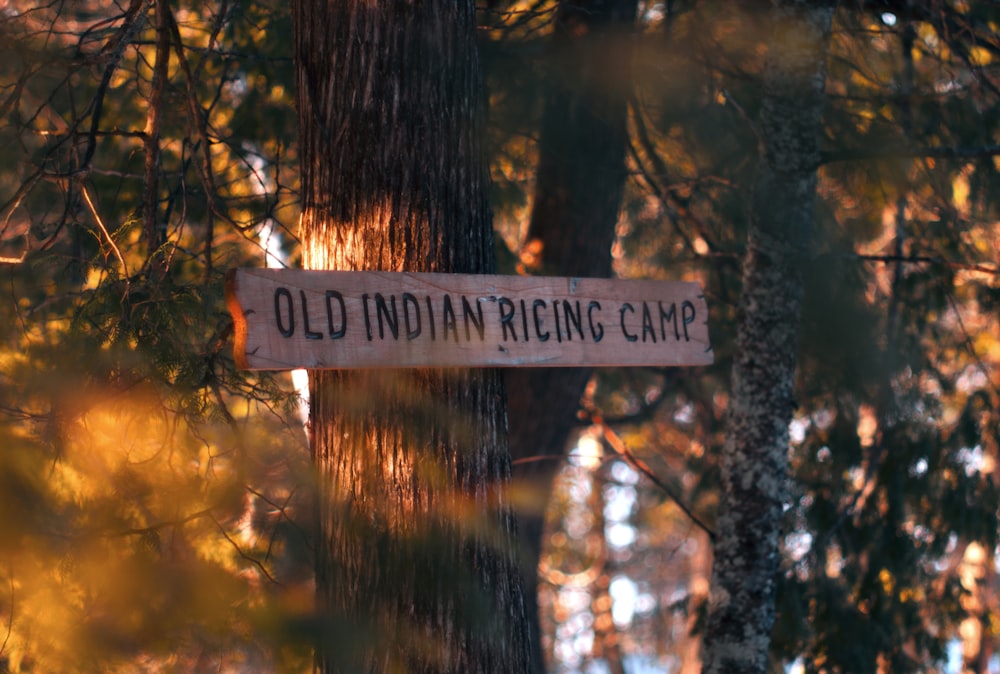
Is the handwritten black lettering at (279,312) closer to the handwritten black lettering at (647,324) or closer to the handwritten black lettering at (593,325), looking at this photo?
the handwritten black lettering at (593,325)

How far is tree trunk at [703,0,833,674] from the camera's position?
375 centimetres

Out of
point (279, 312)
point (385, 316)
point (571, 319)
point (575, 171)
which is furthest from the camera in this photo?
point (575, 171)

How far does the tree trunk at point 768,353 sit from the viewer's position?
3.75 metres

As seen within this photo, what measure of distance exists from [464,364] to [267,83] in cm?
310

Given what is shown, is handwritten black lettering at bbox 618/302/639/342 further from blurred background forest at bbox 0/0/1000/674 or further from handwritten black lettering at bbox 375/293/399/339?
blurred background forest at bbox 0/0/1000/674

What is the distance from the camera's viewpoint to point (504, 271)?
5.55 metres

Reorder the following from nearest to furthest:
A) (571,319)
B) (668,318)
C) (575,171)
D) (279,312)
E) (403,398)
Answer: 1. (279,312)
2. (403,398)
3. (571,319)
4. (668,318)
5. (575,171)

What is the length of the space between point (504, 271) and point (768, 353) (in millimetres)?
2088

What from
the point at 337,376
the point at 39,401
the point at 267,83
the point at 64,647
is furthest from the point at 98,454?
the point at 267,83

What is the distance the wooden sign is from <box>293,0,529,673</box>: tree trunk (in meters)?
0.17

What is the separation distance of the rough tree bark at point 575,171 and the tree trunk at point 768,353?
139 centimetres

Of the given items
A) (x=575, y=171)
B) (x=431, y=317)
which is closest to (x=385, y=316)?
(x=431, y=317)

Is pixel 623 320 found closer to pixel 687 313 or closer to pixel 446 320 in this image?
pixel 687 313

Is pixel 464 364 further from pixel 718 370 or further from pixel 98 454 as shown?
pixel 718 370
